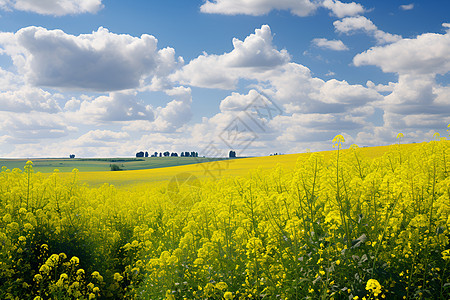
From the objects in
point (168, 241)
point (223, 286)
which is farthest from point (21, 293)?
point (223, 286)

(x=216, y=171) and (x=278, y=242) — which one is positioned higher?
(x=216, y=171)

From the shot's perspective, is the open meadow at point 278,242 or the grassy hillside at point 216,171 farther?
the grassy hillside at point 216,171

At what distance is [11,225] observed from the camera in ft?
24.3

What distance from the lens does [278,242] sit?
19.2 ft

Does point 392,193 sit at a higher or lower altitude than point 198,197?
higher

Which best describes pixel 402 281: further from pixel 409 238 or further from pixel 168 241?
pixel 168 241

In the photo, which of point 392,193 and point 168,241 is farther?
point 168,241

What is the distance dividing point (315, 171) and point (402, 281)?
2044mm

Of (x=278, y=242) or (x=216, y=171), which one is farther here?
(x=216, y=171)

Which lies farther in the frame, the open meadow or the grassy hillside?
the grassy hillside

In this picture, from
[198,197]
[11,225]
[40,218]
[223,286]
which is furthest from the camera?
[198,197]

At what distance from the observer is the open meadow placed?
15.9 ft

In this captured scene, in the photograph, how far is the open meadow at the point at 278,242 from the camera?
4855mm

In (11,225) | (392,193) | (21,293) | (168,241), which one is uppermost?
(392,193)
